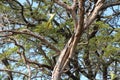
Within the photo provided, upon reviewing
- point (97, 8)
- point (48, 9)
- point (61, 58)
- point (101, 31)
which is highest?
point (48, 9)

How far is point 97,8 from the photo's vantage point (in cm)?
615

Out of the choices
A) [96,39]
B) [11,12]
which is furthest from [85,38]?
[11,12]

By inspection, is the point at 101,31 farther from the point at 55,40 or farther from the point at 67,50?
the point at 67,50

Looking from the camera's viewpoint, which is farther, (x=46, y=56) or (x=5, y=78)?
(x=5, y=78)

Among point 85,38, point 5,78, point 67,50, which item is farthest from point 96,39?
point 67,50

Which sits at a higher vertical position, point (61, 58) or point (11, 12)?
point (11, 12)

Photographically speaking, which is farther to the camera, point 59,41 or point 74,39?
point 59,41

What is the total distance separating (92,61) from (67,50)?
4.26 metres

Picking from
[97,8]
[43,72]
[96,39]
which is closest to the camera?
[97,8]

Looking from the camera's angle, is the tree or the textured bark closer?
the textured bark

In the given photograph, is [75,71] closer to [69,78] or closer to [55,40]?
[69,78]

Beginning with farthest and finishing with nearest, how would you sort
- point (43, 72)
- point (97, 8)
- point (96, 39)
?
point (43, 72), point (96, 39), point (97, 8)

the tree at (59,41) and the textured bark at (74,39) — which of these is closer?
the textured bark at (74,39)

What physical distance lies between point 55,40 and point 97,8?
4.18 m
